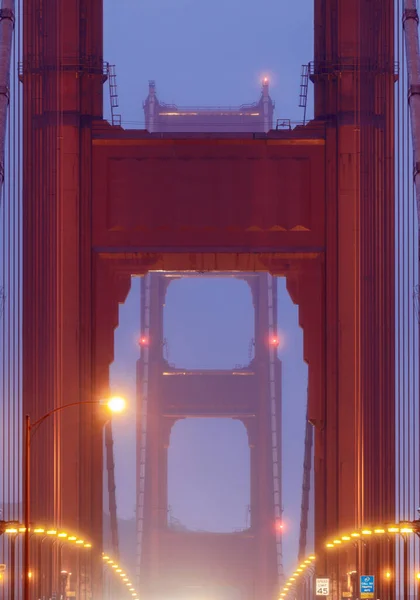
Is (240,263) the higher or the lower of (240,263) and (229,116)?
the lower

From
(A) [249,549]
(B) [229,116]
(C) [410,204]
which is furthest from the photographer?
(A) [249,549]

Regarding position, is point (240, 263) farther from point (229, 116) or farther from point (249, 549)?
point (249, 549)

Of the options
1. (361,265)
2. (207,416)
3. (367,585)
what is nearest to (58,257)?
(361,265)

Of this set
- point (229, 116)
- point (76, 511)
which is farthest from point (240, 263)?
point (229, 116)

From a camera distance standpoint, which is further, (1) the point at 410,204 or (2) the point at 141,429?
(2) the point at 141,429

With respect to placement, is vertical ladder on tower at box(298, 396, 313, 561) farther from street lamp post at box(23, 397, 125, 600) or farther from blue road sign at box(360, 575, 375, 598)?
street lamp post at box(23, 397, 125, 600)

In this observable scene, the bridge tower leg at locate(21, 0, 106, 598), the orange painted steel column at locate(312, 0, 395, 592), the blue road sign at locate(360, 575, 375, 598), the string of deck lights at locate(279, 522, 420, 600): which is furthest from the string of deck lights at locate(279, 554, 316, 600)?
the bridge tower leg at locate(21, 0, 106, 598)

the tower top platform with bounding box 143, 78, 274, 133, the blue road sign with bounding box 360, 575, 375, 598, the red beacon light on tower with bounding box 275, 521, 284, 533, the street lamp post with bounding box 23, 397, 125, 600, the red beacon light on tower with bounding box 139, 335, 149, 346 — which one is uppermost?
the tower top platform with bounding box 143, 78, 274, 133
